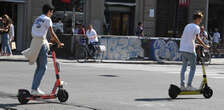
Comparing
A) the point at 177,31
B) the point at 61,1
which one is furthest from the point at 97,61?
the point at 177,31

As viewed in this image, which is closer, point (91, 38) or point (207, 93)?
point (207, 93)

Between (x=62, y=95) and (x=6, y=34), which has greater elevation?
(x=6, y=34)

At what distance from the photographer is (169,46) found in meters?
26.0

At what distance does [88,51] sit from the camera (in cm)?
2350

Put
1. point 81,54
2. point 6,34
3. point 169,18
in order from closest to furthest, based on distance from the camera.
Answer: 1. point 6,34
2. point 81,54
3. point 169,18

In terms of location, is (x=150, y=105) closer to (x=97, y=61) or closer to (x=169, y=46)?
(x=97, y=61)

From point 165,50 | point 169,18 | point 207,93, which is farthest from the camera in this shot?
point 169,18

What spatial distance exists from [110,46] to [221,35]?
1354cm

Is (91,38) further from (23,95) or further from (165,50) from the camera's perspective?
(23,95)

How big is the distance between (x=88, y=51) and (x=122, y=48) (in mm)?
2194

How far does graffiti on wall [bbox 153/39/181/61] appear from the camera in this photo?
25750mm

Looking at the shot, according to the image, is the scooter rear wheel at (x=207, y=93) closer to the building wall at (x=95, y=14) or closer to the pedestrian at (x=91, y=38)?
the pedestrian at (x=91, y=38)

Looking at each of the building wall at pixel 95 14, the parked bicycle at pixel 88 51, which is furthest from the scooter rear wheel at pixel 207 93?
the building wall at pixel 95 14

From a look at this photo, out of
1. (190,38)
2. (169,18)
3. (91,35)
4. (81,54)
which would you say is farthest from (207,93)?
(169,18)
